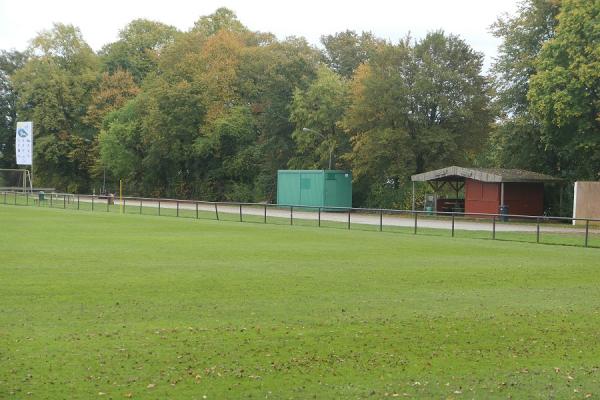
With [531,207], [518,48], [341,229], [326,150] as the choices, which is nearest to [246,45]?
[326,150]

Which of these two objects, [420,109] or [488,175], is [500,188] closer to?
[488,175]

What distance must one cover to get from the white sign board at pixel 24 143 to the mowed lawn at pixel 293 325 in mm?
44390

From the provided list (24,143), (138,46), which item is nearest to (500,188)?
(24,143)

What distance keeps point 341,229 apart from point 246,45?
4372 cm

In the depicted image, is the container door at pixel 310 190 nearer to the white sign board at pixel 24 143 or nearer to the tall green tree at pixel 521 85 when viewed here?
the tall green tree at pixel 521 85

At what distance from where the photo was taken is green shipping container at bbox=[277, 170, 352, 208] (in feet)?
173

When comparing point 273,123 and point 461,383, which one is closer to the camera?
point 461,383

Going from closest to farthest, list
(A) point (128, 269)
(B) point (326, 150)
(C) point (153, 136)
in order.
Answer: (A) point (128, 269)
(B) point (326, 150)
(C) point (153, 136)

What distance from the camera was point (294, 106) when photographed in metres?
60.9

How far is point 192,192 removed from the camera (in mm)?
73375

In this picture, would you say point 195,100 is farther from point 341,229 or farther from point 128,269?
point 128,269

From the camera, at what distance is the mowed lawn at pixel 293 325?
26.3ft

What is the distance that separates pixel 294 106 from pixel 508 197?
2213 centimetres

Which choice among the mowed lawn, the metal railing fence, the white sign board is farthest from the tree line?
the mowed lawn
